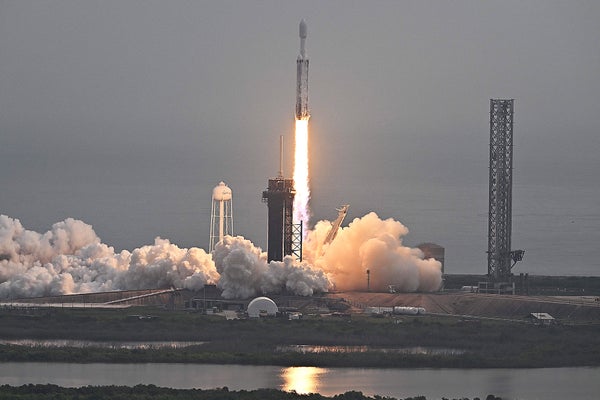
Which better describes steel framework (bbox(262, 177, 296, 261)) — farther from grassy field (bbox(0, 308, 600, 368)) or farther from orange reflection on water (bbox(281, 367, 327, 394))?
orange reflection on water (bbox(281, 367, 327, 394))

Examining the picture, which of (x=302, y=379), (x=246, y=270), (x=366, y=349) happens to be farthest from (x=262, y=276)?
(x=302, y=379)

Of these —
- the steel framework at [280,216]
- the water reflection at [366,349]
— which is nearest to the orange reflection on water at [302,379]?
the water reflection at [366,349]

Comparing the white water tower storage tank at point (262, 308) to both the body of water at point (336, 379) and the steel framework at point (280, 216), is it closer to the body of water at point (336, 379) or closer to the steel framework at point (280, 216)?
the steel framework at point (280, 216)

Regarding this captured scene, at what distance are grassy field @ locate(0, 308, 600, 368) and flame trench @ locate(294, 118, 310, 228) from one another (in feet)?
37.3

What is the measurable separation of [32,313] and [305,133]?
16.9 m

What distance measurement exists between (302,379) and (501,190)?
31548mm

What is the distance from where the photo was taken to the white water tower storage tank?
4087 inches

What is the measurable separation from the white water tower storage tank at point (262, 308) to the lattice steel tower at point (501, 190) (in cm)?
1483

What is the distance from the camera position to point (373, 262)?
4412 inches

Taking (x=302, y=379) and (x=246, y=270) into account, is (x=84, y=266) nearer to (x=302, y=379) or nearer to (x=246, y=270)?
(x=246, y=270)

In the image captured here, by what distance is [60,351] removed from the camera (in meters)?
89.9

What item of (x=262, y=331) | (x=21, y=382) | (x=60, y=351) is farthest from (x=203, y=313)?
(x=21, y=382)

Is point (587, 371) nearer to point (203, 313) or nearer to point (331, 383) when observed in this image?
point (331, 383)

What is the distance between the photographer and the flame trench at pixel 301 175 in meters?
111
